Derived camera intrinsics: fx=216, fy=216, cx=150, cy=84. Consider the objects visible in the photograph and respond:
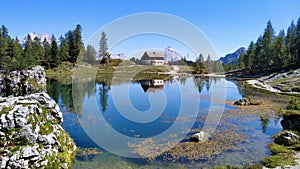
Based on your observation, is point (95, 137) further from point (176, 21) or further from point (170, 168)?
point (176, 21)

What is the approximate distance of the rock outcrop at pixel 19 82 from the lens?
44594 millimetres

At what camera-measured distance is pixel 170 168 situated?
1487cm

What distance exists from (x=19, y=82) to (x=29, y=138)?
3884 centimetres

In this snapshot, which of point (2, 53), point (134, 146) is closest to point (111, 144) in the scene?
point (134, 146)

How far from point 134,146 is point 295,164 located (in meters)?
11.9

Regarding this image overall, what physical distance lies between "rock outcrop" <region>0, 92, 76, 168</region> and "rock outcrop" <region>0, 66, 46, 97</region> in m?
32.8

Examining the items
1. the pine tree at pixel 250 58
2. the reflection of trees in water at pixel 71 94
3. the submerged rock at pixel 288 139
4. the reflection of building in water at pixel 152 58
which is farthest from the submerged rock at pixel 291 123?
the pine tree at pixel 250 58

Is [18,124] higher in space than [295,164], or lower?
higher

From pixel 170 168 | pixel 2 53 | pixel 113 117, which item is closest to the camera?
pixel 170 168

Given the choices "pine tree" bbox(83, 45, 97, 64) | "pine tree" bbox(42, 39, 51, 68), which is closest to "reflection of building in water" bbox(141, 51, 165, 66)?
"pine tree" bbox(83, 45, 97, 64)

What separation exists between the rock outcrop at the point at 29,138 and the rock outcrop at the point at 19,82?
1289 inches

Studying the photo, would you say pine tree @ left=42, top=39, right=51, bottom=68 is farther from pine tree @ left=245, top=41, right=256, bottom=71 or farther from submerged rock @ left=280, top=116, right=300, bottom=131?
submerged rock @ left=280, top=116, right=300, bottom=131

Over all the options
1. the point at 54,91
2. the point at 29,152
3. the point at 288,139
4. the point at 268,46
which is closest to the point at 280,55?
the point at 268,46

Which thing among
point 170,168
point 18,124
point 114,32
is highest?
point 114,32
